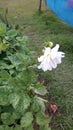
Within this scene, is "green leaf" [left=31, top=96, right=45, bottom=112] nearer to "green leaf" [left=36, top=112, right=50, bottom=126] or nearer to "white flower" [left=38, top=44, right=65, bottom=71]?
"green leaf" [left=36, top=112, right=50, bottom=126]

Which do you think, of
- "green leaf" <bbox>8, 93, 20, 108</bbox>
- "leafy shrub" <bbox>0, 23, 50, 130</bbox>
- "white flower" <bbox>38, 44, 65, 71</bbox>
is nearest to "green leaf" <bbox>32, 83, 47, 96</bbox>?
"leafy shrub" <bbox>0, 23, 50, 130</bbox>

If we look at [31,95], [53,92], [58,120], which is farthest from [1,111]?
[53,92]

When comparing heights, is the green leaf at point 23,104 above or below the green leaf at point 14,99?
below

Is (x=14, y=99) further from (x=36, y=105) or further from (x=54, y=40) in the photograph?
(x=54, y=40)

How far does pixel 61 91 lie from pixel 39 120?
1.09 meters

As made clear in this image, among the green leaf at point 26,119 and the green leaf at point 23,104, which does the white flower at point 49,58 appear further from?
the green leaf at point 26,119

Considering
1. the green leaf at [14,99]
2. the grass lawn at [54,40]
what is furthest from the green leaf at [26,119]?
the grass lawn at [54,40]

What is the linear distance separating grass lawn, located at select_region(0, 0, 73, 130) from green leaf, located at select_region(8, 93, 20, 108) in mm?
444

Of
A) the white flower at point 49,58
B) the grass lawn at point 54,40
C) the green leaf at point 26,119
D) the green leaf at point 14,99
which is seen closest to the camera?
the white flower at point 49,58

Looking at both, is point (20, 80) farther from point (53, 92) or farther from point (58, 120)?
point (53, 92)

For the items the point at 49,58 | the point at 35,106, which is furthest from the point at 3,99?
the point at 49,58

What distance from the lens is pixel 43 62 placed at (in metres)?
1.41

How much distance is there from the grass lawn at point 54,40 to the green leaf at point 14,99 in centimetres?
44

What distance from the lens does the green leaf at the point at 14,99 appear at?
5.71 feet
